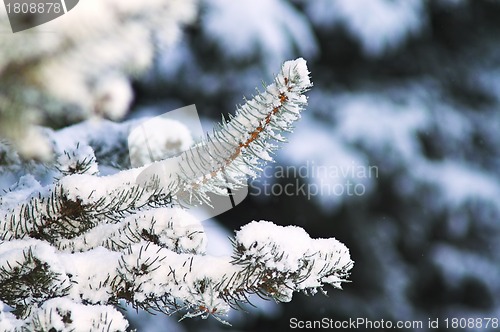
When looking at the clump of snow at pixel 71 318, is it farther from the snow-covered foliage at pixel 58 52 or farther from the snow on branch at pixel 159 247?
the snow-covered foliage at pixel 58 52

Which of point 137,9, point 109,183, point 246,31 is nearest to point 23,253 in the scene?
point 109,183

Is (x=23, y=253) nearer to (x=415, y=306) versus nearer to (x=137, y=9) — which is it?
(x=137, y=9)

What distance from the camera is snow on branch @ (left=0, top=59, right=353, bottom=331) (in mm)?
454

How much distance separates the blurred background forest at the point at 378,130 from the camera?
79.0 inches

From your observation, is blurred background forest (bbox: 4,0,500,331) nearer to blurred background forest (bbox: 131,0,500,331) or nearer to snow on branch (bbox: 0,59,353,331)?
blurred background forest (bbox: 131,0,500,331)

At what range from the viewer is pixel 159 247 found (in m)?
0.50

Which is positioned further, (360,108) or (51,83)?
(360,108)

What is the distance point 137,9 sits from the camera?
0.68 m

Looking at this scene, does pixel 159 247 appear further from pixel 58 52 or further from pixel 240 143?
pixel 58 52

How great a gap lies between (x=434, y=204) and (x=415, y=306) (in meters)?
0.39

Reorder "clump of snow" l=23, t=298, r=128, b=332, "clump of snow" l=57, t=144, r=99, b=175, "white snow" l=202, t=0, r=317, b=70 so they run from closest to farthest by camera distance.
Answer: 1. "clump of snow" l=23, t=298, r=128, b=332
2. "clump of snow" l=57, t=144, r=99, b=175
3. "white snow" l=202, t=0, r=317, b=70

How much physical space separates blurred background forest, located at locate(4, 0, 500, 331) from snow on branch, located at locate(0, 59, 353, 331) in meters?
1.34

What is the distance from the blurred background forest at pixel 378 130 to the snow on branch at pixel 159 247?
1.34 metres

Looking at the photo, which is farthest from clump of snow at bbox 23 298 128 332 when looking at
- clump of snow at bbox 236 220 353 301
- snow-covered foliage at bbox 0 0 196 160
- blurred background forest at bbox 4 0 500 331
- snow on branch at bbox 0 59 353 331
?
blurred background forest at bbox 4 0 500 331
